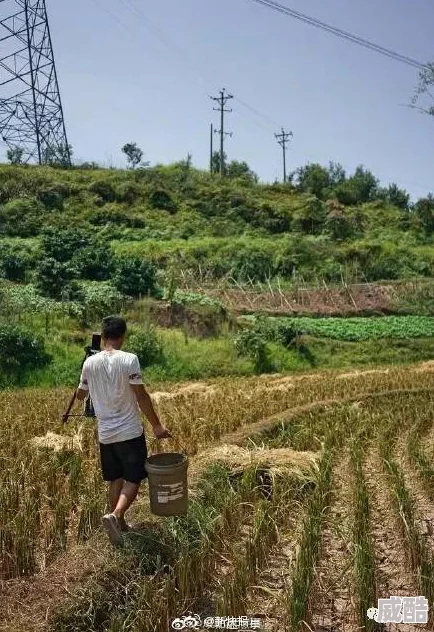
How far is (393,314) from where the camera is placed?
28016mm

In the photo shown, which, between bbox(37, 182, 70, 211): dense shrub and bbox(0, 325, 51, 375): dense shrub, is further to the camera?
bbox(37, 182, 70, 211): dense shrub

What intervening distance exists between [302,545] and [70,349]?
47.1 feet

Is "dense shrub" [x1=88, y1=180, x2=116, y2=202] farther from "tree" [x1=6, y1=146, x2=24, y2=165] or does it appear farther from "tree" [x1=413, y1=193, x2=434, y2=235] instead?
"tree" [x1=413, y1=193, x2=434, y2=235]

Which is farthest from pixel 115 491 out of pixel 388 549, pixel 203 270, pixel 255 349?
pixel 203 270

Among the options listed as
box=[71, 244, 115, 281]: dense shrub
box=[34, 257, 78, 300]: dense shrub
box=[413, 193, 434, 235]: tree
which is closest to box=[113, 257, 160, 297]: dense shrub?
box=[71, 244, 115, 281]: dense shrub

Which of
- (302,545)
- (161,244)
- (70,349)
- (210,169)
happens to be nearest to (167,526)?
(302,545)

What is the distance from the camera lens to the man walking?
15.5 ft

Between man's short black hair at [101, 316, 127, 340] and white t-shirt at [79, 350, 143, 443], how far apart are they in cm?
13

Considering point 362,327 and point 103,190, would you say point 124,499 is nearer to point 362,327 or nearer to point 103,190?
point 362,327

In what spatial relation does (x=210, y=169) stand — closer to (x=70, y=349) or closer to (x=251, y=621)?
(x=70, y=349)

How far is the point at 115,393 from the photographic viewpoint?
4.75 meters

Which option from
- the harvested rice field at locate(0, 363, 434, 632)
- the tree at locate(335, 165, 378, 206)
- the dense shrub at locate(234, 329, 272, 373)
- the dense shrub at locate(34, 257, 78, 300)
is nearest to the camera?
the harvested rice field at locate(0, 363, 434, 632)

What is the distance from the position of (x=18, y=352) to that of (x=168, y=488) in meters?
13.2

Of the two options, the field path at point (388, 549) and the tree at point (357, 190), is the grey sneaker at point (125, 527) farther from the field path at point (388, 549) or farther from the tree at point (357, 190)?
the tree at point (357, 190)
